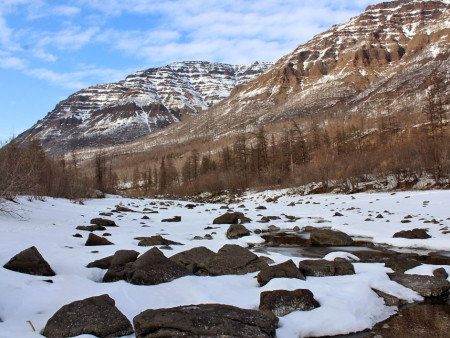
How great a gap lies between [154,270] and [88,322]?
201 centimetres

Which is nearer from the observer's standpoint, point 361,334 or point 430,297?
point 361,334

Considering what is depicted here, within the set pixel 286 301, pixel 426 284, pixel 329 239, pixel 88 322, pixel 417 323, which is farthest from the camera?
pixel 329 239

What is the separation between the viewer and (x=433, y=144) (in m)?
27.4

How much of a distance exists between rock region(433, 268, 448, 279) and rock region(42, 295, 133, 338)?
20.3 ft

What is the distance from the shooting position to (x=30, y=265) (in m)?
5.65

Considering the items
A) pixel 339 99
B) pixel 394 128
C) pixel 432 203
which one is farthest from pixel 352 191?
pixel 339 99

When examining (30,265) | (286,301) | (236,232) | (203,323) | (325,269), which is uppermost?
(30,265)

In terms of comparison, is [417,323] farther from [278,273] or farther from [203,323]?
[203,323]

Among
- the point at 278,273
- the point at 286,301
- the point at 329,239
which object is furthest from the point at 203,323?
the point at 329,239

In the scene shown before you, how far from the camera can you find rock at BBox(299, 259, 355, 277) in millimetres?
6707

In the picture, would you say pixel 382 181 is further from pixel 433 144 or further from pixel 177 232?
pixel 177 232

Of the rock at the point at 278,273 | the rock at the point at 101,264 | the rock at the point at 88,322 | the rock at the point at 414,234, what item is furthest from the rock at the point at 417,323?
the rock at the point at 414,234

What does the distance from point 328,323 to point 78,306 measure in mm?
3570

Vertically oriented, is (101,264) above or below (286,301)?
above
